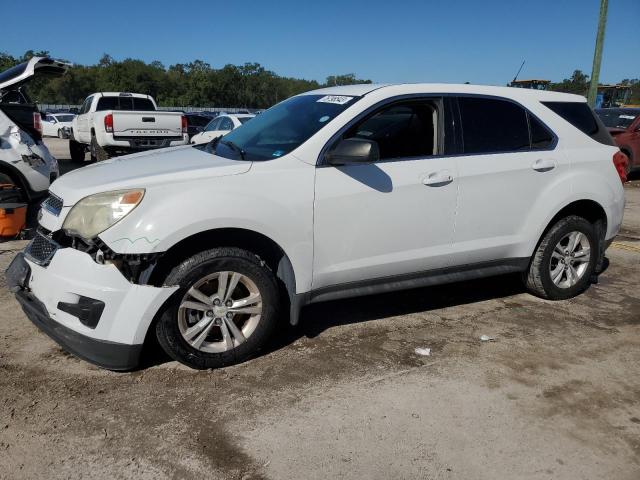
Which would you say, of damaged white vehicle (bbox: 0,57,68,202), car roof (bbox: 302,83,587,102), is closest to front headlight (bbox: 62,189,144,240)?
car roof (bbox: 302,83,587,102)

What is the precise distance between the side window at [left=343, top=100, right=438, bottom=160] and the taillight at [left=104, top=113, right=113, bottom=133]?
9618mm

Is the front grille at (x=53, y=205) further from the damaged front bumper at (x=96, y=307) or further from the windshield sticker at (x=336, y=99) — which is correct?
the windshield sticker at (x=336, y=99)

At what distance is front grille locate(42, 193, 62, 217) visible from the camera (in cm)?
346

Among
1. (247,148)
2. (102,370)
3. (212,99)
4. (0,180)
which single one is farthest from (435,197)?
(212,99)

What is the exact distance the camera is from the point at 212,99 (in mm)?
87125

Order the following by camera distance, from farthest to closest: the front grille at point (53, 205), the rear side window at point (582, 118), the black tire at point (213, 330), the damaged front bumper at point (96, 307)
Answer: the rear side window at point (582, 118), the front grille at point (53, 205), the black tire at point (213, 330), the damaged front bumper at point (96, 307)

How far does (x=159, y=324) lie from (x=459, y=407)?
181cm

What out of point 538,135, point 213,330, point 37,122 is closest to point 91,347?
point 213,330

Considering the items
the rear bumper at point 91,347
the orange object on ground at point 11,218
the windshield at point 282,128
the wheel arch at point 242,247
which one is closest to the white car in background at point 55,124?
the orange object on ground at point 11,218

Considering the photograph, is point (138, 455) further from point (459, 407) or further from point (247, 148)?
Result: point (247, 148)

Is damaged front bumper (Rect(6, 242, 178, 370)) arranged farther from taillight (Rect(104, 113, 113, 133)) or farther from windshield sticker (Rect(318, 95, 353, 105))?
taillight (Rect(104, 113, 113, 133))

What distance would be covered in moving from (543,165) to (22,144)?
6308 millimetres

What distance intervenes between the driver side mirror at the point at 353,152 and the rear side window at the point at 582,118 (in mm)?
1963

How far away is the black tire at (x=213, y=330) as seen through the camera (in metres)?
3.28
